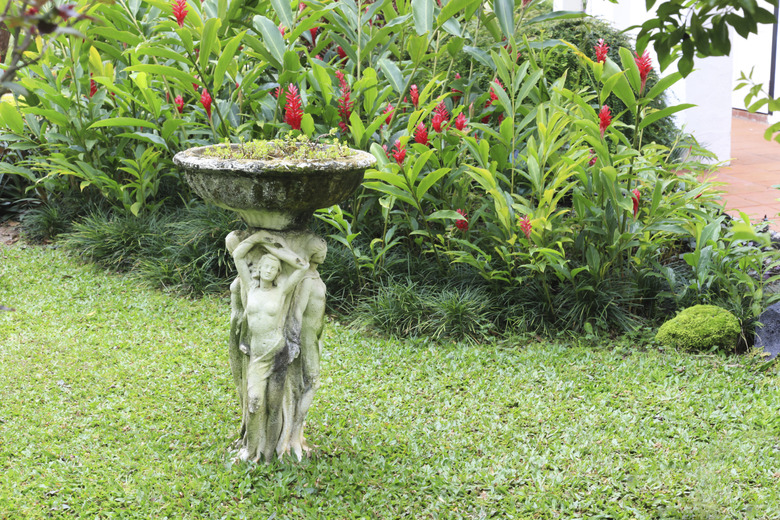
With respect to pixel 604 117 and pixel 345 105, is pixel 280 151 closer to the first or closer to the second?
pixel 345 105

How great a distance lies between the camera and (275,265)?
3.10m

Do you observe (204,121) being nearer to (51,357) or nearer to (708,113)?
(51,357)

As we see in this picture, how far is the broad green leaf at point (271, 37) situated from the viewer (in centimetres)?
498

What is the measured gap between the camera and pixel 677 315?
473 centimetres

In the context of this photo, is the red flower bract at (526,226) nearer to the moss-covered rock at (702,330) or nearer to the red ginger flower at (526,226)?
the red ginger flower at (526,226)

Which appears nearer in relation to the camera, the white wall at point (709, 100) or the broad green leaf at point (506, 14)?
the broad green leaf at point (506, 14)

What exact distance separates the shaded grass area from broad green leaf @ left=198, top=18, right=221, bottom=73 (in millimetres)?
1809

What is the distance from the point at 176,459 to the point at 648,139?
5201mm

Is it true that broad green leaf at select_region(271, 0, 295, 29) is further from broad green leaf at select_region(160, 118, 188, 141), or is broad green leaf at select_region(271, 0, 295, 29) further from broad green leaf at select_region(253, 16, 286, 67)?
broad green leaf at select_region(160, 118, 188, 141)

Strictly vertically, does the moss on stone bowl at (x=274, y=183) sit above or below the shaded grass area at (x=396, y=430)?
above

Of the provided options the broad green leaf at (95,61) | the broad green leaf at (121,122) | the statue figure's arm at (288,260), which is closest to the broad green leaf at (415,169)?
the statue figure's arm at (288,260)

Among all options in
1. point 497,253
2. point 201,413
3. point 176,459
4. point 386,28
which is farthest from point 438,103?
point 176,459

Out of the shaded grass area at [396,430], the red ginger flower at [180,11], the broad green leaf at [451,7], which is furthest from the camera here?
the red ginger flower at [180,11]

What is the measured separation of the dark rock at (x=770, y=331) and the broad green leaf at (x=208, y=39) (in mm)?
3918
